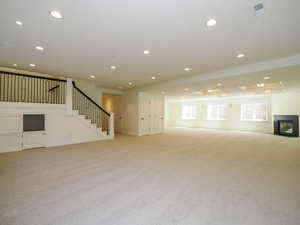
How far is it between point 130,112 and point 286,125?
1013 centimetres

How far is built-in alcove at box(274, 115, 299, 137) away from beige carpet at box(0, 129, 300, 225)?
6963 mm

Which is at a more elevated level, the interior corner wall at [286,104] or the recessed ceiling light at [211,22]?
the recessed ceiling light at [211,22]

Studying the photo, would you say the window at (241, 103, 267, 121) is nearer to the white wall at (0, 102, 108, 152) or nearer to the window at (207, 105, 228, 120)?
the window at (207, 105, 228, 120)

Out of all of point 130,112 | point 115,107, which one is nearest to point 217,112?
point 130,112

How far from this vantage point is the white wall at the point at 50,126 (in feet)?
15.5

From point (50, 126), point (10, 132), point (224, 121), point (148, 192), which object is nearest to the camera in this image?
point (148, 192)

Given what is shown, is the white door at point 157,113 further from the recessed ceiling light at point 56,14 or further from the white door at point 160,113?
the recessed ceiling light at point 56,14

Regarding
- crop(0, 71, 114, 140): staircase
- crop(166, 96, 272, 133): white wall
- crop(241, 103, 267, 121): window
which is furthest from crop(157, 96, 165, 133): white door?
crop(241, 103, 267, 121): window

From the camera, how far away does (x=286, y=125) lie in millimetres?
9008

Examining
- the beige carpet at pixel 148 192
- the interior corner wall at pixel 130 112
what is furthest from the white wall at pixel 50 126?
the interior corner wall at pixel 130 112

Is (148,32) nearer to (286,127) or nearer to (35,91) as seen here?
(35,91)

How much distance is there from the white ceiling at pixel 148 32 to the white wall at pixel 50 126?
164 cm

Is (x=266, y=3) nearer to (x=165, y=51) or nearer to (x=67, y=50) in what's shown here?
(x=165, y=51)

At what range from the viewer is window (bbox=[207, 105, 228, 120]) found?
486 inches
